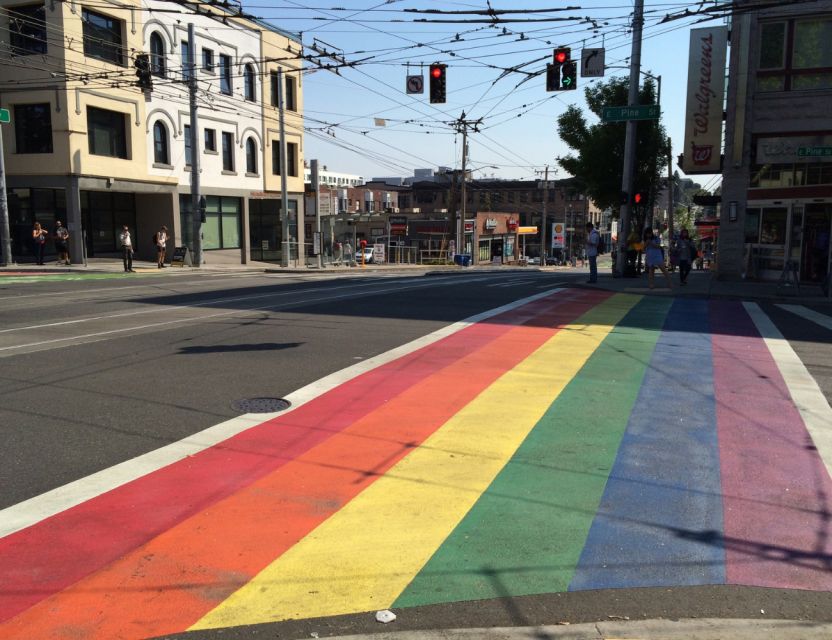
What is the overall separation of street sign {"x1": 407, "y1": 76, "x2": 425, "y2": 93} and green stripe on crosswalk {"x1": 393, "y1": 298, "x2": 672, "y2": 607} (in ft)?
54.9

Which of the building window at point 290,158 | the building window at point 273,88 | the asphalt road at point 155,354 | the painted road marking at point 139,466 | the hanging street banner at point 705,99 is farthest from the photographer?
the building window at point 290,158

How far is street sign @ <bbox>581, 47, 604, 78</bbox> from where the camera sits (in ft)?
69.0

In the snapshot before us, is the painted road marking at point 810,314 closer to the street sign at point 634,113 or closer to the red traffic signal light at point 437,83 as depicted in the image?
the street sign at point 634,113

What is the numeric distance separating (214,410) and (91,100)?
1063 inches

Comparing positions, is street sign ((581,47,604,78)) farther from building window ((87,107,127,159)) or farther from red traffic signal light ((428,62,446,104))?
building window ((87,107,127,159))

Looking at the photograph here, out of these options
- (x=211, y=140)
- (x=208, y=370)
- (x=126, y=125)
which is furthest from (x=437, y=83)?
(x=211, y=140)

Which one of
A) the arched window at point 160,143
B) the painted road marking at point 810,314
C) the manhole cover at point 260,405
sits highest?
the arched window at point 160,143

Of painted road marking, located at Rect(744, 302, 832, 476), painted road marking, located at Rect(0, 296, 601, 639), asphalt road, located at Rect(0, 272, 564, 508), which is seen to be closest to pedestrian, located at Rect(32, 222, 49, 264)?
asphalt road, located at Rect(0, 272, 564, 508)

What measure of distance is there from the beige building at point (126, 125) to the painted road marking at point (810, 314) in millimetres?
23909

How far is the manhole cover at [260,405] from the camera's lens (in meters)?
7.46

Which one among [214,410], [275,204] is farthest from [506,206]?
[214,410]

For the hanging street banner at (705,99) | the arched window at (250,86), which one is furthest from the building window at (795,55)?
the arched window at (250,86)

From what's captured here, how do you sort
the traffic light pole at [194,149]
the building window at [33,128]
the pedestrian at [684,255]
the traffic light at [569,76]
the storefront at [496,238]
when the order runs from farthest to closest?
the storefront at [496,238], the traffic light pole at [194,149], the building window at [33,128], the pedestrian at [684,255], the traffic light at [569,76]

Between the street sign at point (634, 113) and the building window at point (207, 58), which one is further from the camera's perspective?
the building window at point (207, 58)
